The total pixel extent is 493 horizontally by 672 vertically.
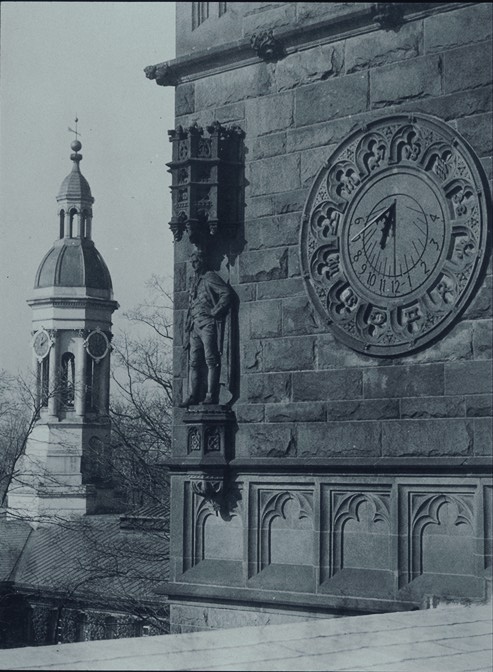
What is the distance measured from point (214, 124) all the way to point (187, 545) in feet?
9.39

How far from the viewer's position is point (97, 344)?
33688mm

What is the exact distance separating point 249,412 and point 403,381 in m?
1.22

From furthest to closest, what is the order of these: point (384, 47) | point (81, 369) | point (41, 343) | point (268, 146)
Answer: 1. point (41, 343)
2. point (81, 369)
3. point (268, 146)
4. point (384, 47)

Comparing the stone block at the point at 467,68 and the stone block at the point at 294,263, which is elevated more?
the stone block at the point at 467,68

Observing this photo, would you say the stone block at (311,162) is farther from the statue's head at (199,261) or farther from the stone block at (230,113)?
the statue's head at (199,261)

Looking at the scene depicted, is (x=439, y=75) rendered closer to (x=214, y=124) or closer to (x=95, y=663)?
(x=214, y=124)

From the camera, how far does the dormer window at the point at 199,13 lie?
353 inches

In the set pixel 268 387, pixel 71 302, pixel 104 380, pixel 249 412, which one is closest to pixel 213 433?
pixel 249 412

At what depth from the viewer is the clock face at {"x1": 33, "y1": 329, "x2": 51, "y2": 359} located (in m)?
36.0

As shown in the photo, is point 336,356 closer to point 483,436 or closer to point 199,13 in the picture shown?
Result: point 483,436

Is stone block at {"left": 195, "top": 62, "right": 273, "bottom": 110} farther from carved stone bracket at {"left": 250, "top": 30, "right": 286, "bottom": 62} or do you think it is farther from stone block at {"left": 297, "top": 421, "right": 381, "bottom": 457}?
stone block at {"left": 297, "top": 421, "right": 381, "bottom": 457}

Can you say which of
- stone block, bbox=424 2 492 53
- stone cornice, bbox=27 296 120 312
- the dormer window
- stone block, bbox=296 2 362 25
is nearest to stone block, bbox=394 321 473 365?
stone block, bbox=424 2 492 53

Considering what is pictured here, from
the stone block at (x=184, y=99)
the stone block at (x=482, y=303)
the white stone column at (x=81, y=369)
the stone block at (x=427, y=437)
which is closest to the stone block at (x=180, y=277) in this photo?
the stone block at (x=184, y=99)

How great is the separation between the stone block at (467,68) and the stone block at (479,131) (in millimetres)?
189
